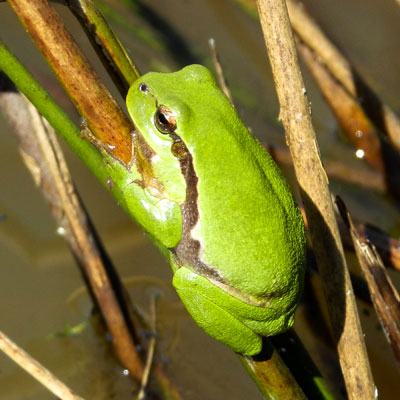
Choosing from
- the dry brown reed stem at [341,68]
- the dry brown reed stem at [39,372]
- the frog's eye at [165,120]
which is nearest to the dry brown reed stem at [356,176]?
the dry brown reed stem at [341,68]

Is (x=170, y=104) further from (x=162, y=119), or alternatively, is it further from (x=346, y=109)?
(x=346, y=109)

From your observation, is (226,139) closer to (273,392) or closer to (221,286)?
(221,286)

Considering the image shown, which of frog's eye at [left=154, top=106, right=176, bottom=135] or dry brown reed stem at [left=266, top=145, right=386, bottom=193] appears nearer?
frog's eye at [left=154, top=106, right=176, bottom=135]

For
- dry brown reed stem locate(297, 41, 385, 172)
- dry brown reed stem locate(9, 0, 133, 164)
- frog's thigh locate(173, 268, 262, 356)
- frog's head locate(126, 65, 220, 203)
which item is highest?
dry brown reed stem locate(9, 0, 133, 164)

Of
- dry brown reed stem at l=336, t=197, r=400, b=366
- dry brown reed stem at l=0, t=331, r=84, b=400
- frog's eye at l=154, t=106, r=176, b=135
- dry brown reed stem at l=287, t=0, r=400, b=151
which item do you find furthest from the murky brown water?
frog's eye at l=154, t=106, r=176, b=135

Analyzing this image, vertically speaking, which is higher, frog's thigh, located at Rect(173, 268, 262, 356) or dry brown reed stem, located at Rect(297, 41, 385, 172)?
frog's thigh, located at Rect(173, 268, 262, 356)

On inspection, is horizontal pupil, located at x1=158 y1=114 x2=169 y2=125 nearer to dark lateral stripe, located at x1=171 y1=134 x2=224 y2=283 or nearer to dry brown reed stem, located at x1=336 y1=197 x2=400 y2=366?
dark lateral stripe, located at x1=171 y1=134 x2=224 y2=283

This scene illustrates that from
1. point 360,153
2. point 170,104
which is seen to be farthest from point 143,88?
point 360,153
